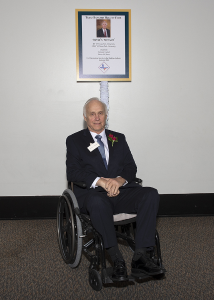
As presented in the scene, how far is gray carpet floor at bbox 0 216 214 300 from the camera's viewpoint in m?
1.84

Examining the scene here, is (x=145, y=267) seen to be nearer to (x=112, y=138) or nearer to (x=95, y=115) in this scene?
(x=112, y=138)

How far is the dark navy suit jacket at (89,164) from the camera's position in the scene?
220 centimetres

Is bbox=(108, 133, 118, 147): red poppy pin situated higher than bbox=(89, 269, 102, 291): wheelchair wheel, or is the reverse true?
bbox=(108, 133, 118, 147): red poppy pin

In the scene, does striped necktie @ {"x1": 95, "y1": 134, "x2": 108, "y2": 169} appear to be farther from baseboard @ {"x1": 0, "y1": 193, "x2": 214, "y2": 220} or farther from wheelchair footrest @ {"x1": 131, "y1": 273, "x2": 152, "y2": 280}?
baseboard @ {"x1": 0, "y1": 193, "x2": 214, "y2": 220}

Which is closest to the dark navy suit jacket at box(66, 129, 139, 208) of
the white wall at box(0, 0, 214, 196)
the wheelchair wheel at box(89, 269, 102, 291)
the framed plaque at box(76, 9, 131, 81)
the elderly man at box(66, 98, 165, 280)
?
the elderly man at box(66, 98, 165, 280)

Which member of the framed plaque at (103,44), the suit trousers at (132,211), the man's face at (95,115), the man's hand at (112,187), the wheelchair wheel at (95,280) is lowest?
the wheelchair wheel at (95,280)

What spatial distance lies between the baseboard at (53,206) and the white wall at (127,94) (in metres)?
0.07

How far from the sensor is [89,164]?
2277mm

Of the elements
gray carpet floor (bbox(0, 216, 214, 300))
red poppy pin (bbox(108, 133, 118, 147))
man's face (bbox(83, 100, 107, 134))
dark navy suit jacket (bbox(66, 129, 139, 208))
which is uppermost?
man's face (bbox(83, 100, 107, 134))

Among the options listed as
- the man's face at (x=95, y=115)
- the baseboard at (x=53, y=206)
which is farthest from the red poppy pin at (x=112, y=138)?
the baseboard at (x=53, y=206)

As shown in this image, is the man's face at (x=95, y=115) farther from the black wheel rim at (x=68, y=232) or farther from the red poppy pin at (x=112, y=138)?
the black wheel rim at (x=68, y=232)

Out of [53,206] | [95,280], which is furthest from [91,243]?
[53,206]

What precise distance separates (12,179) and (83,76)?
1.42 m

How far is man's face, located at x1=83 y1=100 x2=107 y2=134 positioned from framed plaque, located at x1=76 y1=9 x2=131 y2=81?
99 centimetres
